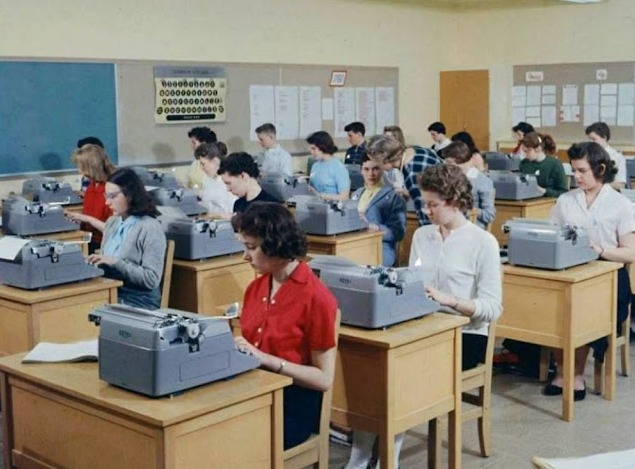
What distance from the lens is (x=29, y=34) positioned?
7707 mm

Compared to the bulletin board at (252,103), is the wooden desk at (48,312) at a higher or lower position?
lower

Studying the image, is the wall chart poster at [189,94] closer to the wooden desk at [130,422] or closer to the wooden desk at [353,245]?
the wooden desk at [353,245]

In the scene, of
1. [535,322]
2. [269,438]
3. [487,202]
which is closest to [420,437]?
[535,322]

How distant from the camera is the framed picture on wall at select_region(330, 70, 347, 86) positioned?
10.4m

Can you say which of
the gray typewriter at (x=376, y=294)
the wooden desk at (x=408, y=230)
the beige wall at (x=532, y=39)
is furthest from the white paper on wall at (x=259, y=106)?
the gray typewriter at (x=376, y=294)

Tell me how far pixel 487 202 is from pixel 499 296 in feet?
8.57

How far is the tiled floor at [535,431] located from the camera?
3884mm

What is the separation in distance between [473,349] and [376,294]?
2.58ft

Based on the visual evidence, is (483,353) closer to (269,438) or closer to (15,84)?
(269,438)

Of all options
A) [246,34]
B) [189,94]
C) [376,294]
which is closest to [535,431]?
[376,294]

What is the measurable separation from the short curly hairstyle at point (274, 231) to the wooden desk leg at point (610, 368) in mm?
2222

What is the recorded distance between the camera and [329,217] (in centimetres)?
552

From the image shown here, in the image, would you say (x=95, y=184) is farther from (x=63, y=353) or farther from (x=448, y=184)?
(x=63, y=353)

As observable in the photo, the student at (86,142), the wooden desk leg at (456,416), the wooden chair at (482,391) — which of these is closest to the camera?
the wooden desk leg at (456,416)
